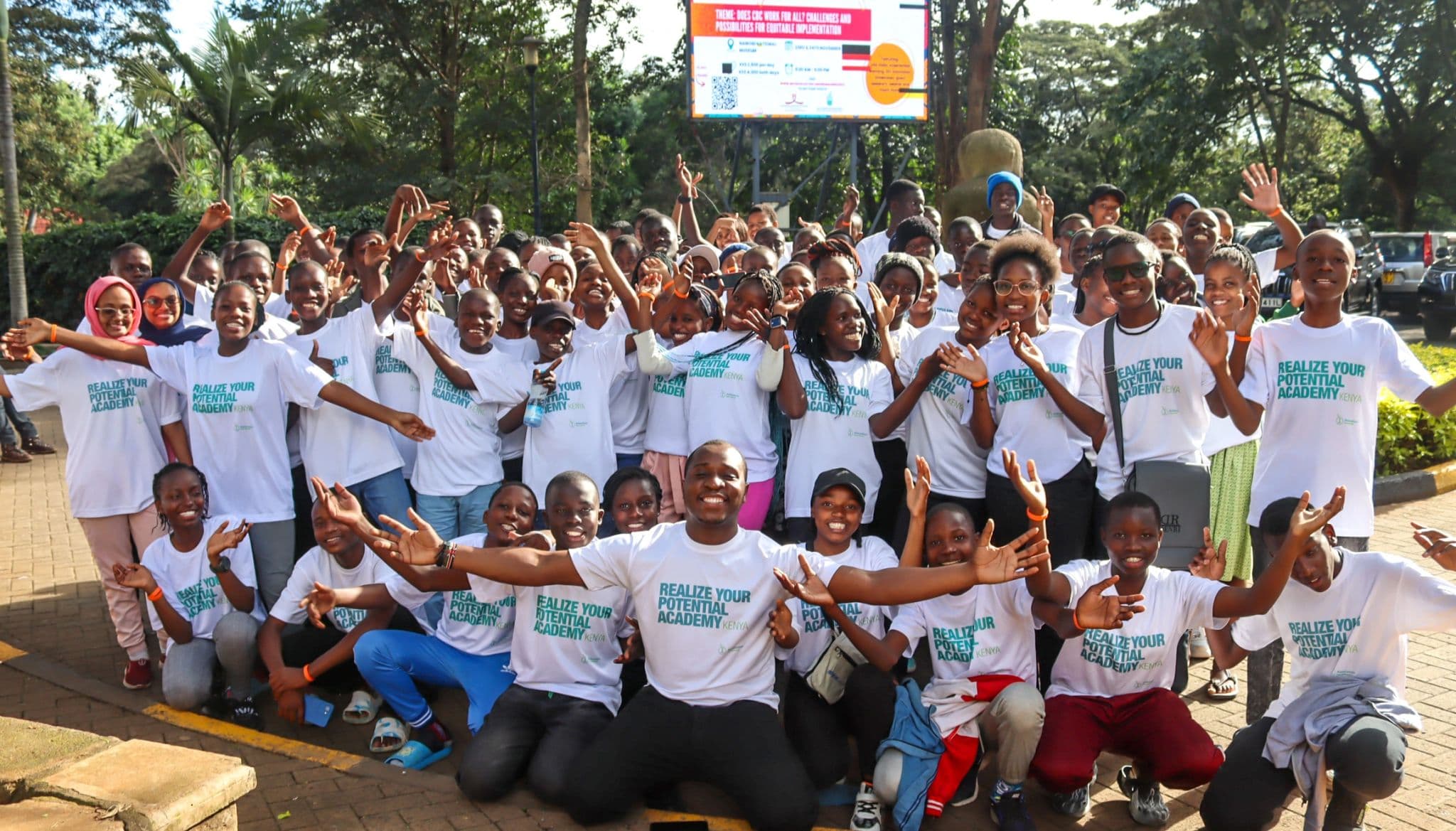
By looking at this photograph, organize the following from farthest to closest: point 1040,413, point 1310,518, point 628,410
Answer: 1. point 628,410
2. point 1040,413
3. point 1310,518

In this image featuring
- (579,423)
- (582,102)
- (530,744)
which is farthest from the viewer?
(582,102)

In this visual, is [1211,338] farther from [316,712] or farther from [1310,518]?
[316,712]

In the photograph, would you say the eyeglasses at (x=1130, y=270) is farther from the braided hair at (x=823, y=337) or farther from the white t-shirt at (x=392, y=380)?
the white t-shirt at (x=392, y=380)

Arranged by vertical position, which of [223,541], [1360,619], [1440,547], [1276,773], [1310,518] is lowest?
[1276,773]

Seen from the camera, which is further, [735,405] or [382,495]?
[382,495]

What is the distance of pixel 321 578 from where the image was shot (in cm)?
531

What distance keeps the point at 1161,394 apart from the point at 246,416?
4.14 meters

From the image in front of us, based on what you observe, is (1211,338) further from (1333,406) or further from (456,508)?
(456,508)

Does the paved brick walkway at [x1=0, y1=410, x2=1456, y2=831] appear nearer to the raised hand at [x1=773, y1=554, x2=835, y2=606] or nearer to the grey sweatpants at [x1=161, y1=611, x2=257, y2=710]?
the grey sweatpants at [x1=161, y1=611, x2=257, y2=710]

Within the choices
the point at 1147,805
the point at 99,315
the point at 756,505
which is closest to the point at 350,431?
the point at 99,315

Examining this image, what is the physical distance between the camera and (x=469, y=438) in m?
5.66

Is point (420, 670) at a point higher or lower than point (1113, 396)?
lower

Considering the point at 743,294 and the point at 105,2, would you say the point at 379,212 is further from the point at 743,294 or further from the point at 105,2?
the point at 743,294

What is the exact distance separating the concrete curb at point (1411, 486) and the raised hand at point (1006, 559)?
5744 millimetres
